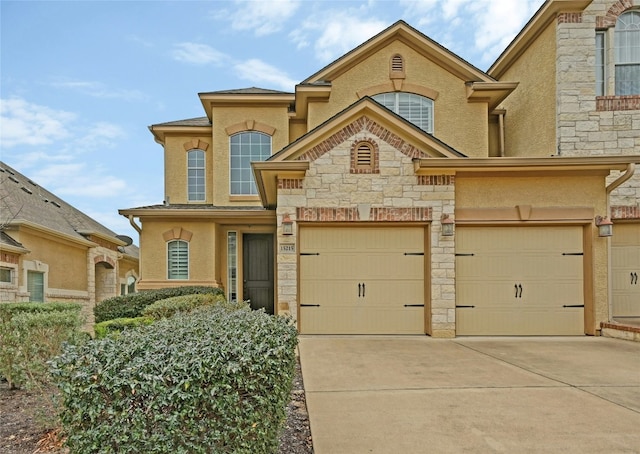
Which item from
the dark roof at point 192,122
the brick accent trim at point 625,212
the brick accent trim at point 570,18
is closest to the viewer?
the brick accent trim at point 625,212

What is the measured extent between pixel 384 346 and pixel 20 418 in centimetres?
555

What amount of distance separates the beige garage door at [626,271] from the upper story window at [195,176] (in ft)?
38.2

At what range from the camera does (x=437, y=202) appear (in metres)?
9.02

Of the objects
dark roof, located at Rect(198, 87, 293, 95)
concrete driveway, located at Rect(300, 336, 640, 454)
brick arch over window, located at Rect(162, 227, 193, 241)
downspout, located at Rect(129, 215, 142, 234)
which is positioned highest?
dark roof, located at Rect(198, 87, 293, 95)

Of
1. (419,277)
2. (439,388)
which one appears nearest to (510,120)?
(419,277)

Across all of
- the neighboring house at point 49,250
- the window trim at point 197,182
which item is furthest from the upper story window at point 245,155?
the neighboring house at point 49,250

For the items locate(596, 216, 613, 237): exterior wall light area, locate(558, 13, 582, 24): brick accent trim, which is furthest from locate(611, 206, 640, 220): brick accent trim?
locate(558, 13, 582, 24): brick accent trim

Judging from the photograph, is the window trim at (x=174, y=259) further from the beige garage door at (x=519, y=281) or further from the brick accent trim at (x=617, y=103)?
the brick accent trim at (x=617, y=103)

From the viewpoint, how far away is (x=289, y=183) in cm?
898

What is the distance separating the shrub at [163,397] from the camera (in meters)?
2.44

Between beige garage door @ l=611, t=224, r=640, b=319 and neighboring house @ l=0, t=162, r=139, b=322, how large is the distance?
14.6m

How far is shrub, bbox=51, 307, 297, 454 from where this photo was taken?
2.44m

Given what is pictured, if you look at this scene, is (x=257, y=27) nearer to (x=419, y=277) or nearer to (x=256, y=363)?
(x=419, y=277)

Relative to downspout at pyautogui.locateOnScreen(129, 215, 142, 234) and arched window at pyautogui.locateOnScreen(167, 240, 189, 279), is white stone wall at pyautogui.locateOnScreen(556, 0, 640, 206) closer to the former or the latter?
arched window at pyautogui.locateOnScreen(167, 240, 189, 279)
